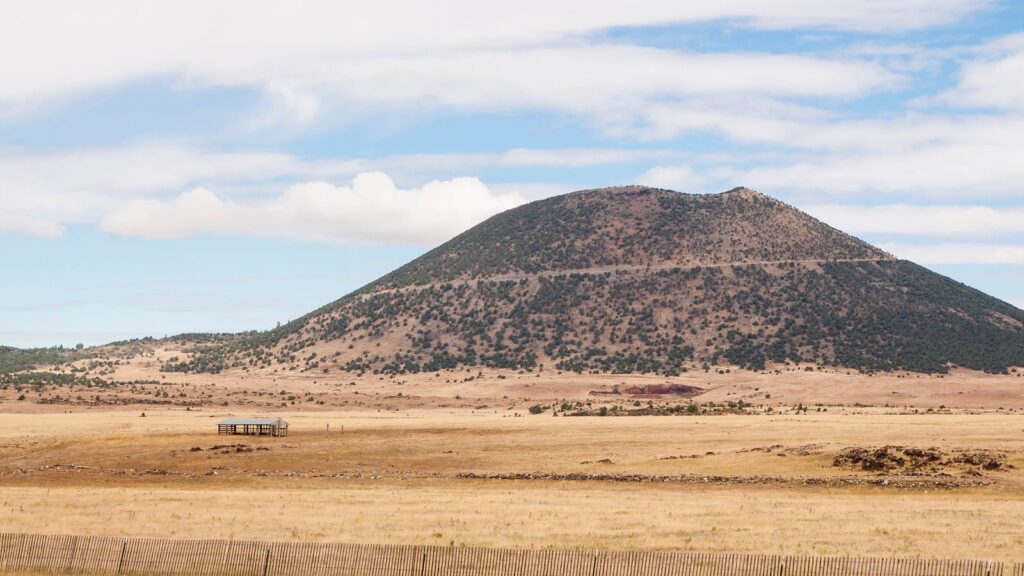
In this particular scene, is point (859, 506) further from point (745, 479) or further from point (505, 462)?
point (505, 462)

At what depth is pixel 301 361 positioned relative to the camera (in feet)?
572

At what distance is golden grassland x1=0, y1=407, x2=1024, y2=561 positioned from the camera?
40812 millimetres

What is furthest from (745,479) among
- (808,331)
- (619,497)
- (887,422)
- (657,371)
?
(808,331)

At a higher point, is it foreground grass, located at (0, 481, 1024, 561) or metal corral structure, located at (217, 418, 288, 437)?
metal corral structure, located at (217, 418, 288, 437)

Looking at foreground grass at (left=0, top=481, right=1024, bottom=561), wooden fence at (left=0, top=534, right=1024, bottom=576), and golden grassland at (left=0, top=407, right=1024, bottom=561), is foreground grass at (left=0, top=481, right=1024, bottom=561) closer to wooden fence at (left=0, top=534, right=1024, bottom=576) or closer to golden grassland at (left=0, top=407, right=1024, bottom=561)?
golden grassland at (left=0, top=407, right=1024, bottom=561)

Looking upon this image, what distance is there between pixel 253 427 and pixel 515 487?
33.1 metres

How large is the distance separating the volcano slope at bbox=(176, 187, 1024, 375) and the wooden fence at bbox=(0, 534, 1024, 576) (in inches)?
4778

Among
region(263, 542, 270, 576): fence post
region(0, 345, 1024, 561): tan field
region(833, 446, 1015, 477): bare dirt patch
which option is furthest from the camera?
region(833, 446, 1015, 477): bare dirt patch

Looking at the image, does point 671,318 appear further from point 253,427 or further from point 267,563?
point 267,563

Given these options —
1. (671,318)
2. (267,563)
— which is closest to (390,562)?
(267,563)

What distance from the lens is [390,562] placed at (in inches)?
1284

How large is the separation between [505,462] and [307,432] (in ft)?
74.4

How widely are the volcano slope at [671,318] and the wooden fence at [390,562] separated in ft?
398

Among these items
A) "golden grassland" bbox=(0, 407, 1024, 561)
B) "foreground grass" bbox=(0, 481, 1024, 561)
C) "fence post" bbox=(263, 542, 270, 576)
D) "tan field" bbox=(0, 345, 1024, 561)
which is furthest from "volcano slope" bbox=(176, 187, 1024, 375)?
"fence post" bbox=(263, 542, 270, 576)
